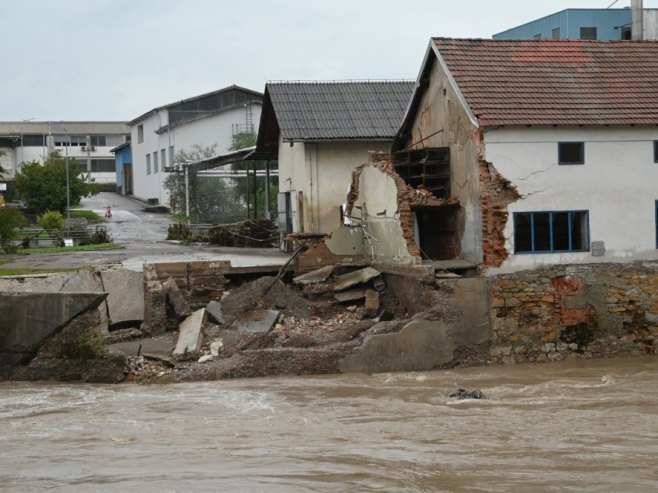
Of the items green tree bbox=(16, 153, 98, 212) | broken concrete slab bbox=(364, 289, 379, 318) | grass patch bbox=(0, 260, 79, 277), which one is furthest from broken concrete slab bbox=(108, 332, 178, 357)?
green tree bbox=(16, 153, 98, 212)

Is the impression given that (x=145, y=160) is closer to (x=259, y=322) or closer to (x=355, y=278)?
(x=355, y=278)

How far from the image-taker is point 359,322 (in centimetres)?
2116

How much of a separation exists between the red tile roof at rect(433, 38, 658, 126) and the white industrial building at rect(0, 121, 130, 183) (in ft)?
160

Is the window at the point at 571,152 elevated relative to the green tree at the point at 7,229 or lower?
elevated

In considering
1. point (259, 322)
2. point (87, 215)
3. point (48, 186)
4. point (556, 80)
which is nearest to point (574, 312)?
point (556, 80)

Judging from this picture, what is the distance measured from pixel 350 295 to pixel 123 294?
17.0 ft

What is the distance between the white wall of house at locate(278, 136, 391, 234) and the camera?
94.8 ft

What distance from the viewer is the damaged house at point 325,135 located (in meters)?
28.7

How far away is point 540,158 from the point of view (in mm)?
21141

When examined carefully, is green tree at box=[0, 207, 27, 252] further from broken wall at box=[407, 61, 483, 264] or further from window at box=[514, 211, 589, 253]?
window at box=[514, 211, 589, 253]

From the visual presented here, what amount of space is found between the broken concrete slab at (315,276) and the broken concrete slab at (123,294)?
12.4 feet

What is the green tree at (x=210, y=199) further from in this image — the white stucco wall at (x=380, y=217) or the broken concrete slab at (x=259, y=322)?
the broken concrete slab at (x=259, y=322)

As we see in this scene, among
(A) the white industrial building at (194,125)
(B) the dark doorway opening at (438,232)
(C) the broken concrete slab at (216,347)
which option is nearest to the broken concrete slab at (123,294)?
(C) the broken concrete slab at (216,347)

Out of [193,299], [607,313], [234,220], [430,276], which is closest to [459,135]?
[430,276]
